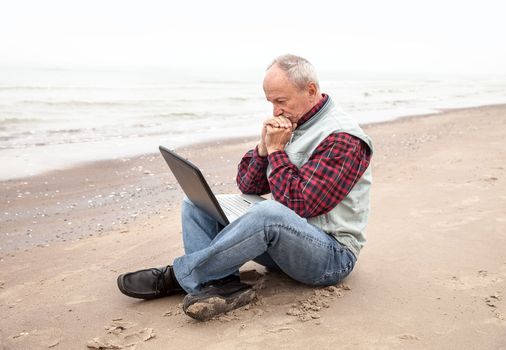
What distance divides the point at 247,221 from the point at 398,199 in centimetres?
325

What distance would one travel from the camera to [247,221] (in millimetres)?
2934

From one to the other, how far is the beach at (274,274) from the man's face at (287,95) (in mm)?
1078

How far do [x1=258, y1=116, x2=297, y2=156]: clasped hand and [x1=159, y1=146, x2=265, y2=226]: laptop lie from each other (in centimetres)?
45

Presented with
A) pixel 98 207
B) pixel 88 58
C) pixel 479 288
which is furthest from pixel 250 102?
pixel 88 58

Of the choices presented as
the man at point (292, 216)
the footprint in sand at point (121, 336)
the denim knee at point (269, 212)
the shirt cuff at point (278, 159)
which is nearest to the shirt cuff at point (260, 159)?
the man at point (292, 216)

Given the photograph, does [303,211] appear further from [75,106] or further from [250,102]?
[250,102]

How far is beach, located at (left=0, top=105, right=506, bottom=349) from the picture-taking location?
295 centimetres

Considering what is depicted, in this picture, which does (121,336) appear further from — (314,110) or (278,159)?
(314,110)

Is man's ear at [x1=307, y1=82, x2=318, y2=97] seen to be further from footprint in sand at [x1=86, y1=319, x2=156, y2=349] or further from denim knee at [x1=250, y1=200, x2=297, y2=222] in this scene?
footprint in sand at [x1=86, y1=319, x2=156, y2=349]

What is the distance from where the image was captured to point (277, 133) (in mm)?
3262

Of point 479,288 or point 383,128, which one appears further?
point 383,128

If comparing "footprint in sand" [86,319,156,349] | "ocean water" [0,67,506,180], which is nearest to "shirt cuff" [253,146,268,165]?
"footprint in sand" [86,319,156,349]

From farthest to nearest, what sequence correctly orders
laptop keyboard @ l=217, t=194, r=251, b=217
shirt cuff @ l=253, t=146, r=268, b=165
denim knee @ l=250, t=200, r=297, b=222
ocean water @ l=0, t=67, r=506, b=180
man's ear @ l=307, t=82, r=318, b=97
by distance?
ocean water @ l=0, t=67, r=506, b=180, shirt cuff @ l=253, t=146, r=268, b=165, laptop keyboard @ l=217, t=194, r=251, b=217, man's ear @ l=307, t=82, r=318, b=97, denim knee @ l=250, t=200, r=297, b=222

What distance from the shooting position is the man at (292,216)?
299 centimetres
